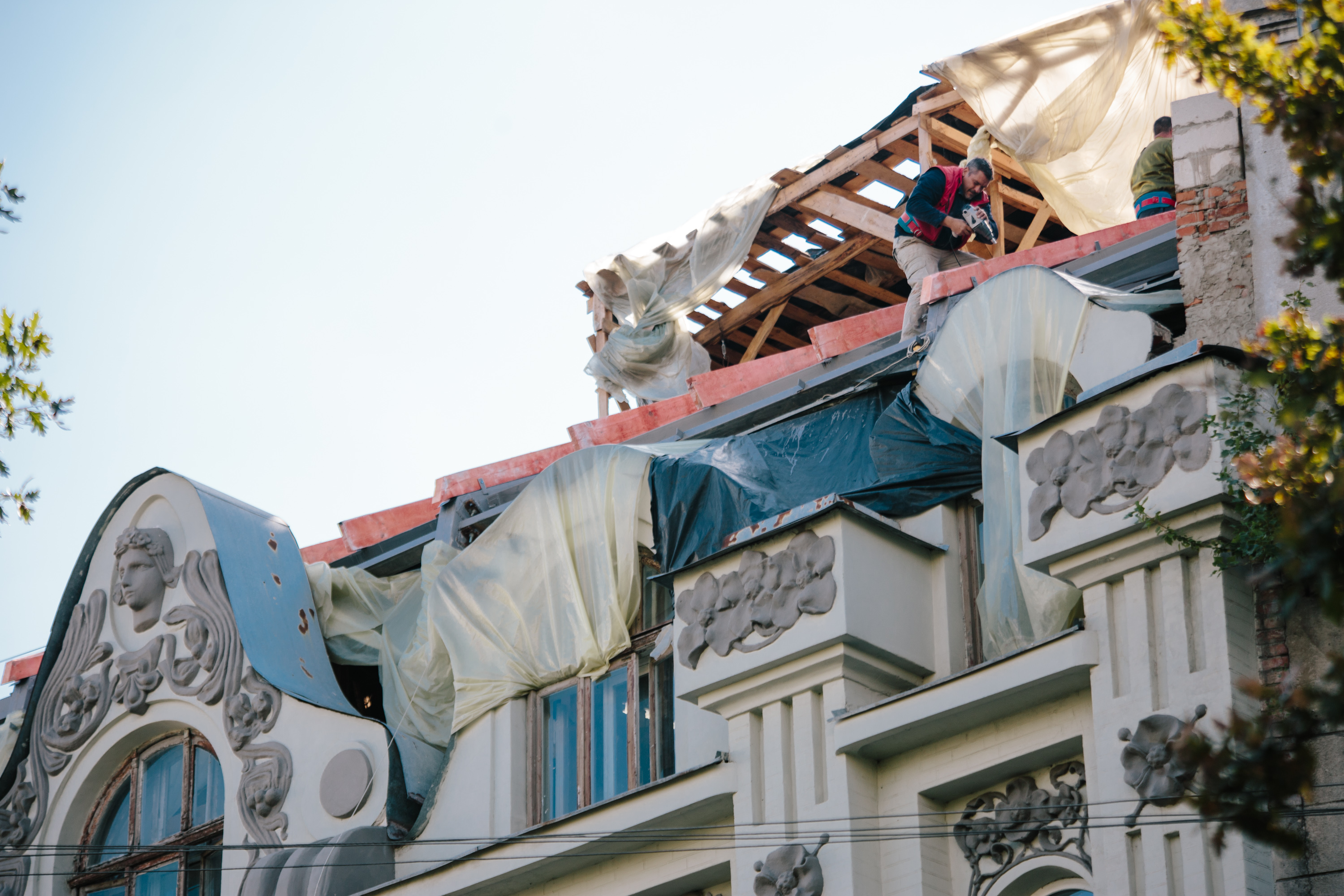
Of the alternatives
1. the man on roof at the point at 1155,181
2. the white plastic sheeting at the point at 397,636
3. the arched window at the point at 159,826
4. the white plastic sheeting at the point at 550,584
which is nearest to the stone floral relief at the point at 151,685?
the arched window at the point at 159,826

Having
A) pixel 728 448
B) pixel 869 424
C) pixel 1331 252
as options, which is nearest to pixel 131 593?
pixel 728 448

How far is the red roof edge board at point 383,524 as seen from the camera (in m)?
19.2

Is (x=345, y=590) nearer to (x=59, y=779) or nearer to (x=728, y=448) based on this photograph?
(x=59, y=779)

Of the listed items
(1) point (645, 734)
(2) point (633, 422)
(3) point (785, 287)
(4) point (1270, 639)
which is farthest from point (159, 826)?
(4) point (1270, 639)

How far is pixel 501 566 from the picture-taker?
1652 centimetres

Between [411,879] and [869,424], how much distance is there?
490 centimetres

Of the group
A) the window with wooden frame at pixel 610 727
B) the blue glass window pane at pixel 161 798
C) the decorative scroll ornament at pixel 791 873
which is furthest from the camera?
the blue glass window pane at pixel 161 798

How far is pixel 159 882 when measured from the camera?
17.7 m

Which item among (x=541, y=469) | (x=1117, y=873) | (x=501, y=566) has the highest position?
(x=541, y=469)

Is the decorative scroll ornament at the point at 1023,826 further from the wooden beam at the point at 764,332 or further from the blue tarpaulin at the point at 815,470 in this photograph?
the wooden beam at the point at 764,332

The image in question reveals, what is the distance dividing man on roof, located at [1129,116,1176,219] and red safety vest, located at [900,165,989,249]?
1487mm

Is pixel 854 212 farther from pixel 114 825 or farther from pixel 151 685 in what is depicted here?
pixel 114 825

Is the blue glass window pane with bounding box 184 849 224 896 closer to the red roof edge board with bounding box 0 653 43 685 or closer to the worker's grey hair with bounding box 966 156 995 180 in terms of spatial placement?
the red roof edge board with bounding box 0 653 43 685

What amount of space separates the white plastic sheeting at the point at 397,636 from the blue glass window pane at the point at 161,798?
1.74m
